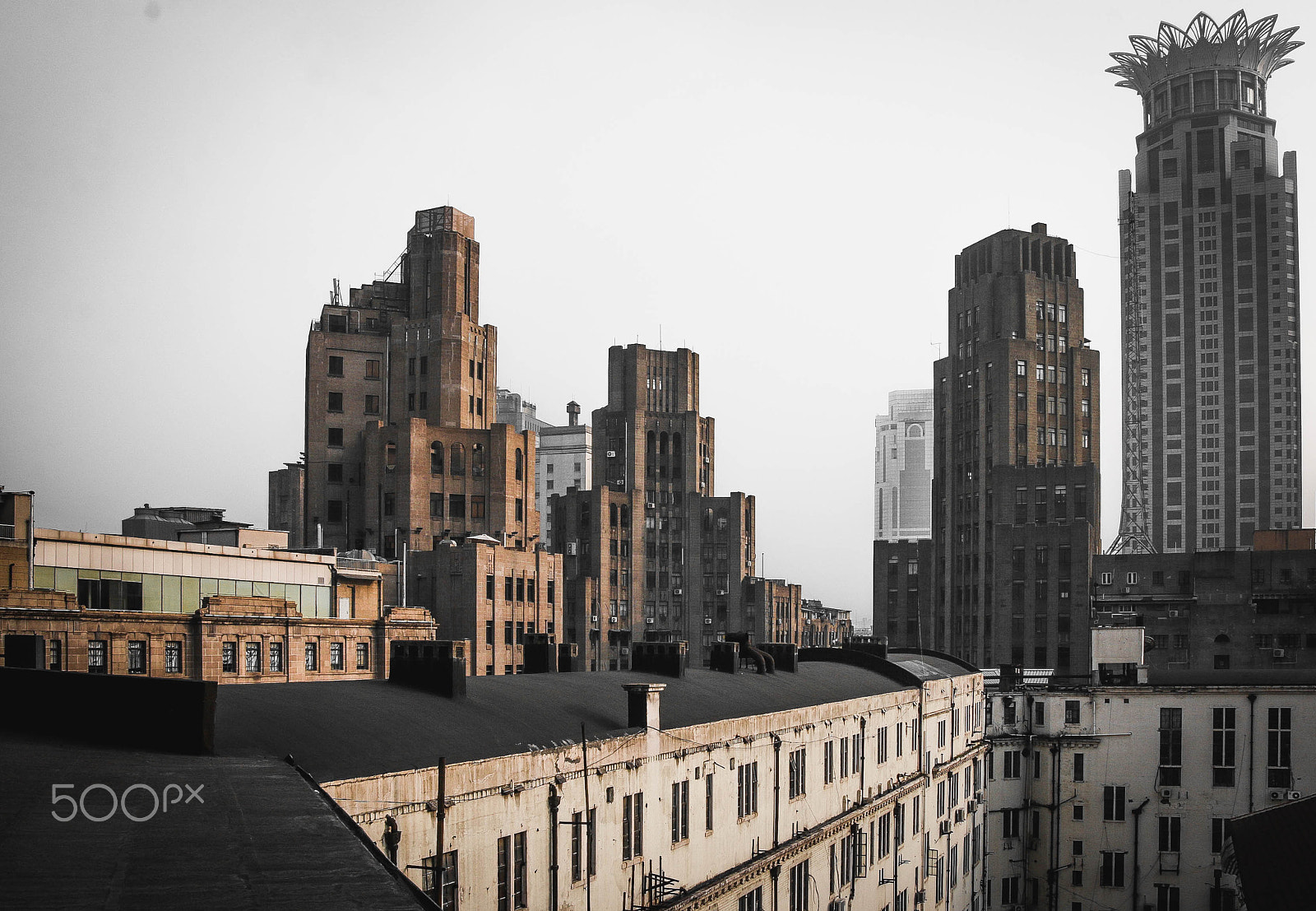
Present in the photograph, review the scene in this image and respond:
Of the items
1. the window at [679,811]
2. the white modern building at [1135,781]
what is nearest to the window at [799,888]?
the window at [679,811]

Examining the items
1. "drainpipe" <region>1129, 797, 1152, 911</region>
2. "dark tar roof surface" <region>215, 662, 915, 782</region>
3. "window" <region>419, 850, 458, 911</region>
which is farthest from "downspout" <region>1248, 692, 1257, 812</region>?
"window" <region>419, 850, 458, 911</region>

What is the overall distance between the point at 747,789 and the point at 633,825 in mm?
8407

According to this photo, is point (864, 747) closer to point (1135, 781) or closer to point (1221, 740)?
point (1135, 781)

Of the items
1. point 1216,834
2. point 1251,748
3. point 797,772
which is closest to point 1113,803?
point 1216,834

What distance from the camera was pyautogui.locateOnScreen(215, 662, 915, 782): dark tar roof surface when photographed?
2270 cm

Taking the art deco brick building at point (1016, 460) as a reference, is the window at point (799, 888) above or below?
below

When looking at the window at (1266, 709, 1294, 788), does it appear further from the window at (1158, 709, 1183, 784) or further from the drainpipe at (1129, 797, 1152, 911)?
the drainpipe at (1129, 797, 1152, 911)

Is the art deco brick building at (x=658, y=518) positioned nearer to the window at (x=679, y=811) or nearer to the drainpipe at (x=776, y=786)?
the drainpipe at (x=776, y=786)

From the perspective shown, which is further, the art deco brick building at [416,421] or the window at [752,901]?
the art deco brick building at [416,421]

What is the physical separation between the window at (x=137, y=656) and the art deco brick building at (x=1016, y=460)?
96435 mm

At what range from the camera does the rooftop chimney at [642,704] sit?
33375 millimetres

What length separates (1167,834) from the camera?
244ft

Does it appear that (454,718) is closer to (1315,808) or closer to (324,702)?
(324,702)

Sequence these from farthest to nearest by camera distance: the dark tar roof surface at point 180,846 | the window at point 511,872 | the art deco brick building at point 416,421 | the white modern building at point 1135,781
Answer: the art deco brick building at point 416,421, the white modern building at point 1135,781, the window at point 511,872, the dark tar roof surface at point 180,846
